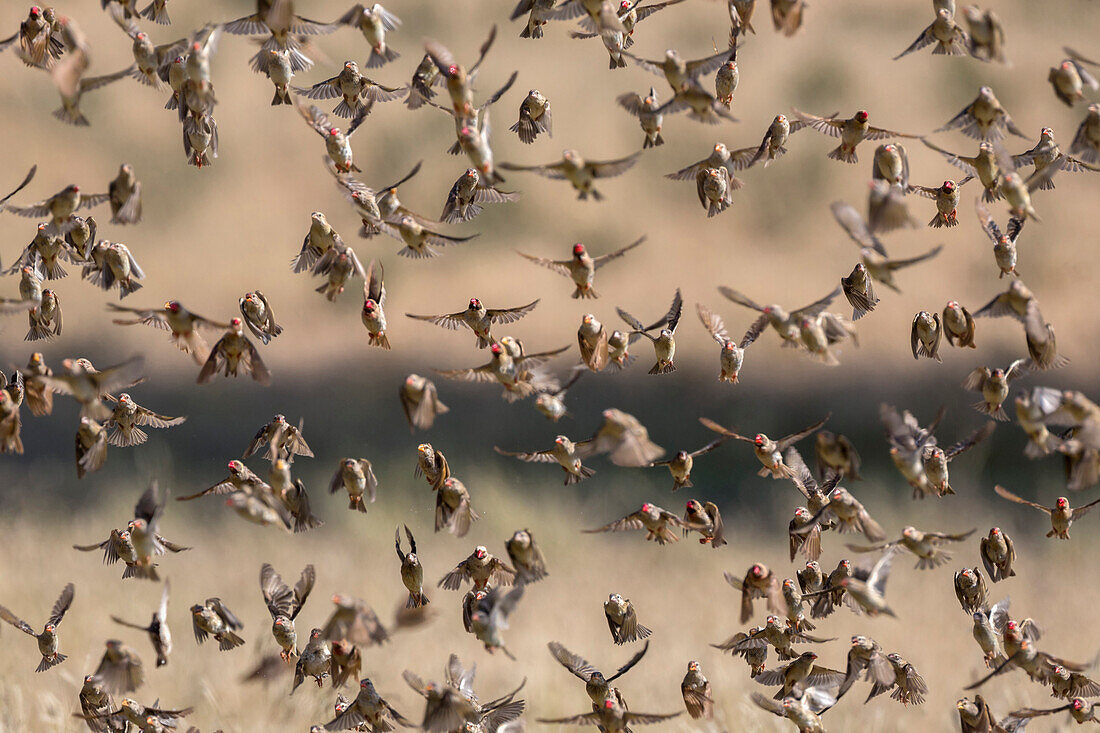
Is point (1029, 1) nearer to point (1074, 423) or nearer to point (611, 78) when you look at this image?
point (611, 78)

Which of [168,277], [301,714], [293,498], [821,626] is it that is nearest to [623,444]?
[293,498]

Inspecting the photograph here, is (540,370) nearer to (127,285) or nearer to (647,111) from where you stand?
(647,111)

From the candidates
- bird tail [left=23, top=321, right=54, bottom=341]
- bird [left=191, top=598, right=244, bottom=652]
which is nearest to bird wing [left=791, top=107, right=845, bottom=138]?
bird [left=191, top=598, right=244, bottom=652]

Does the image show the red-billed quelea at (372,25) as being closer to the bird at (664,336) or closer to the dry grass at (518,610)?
the bird at (664,336)

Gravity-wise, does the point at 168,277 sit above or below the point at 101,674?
below

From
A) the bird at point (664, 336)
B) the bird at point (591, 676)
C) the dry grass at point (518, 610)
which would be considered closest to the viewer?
the bird at point (591, 676)

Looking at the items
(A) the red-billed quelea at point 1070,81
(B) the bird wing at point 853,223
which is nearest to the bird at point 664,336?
(B) the bird wing at point 853,223

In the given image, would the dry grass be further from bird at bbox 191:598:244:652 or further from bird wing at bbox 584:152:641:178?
bird wing at bbox 584:152:641:178

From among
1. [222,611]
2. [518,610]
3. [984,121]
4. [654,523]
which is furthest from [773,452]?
[518,610]
